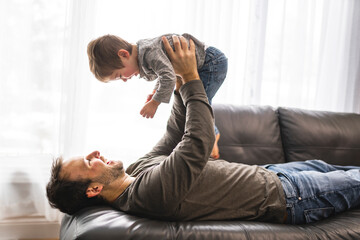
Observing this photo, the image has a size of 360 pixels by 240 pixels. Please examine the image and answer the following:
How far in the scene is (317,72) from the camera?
2.79m

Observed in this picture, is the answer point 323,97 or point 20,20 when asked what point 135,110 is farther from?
point 323,97

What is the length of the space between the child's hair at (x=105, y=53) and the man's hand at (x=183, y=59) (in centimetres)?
21

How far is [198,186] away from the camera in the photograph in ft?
4.50

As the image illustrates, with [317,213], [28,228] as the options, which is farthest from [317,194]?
[28,228]

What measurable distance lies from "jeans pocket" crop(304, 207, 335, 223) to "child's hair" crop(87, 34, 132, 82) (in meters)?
1.05

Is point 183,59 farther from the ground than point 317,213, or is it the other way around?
point 183,59

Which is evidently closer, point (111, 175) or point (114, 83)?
point (111, 175)

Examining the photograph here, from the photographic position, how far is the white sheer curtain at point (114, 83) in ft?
7.09

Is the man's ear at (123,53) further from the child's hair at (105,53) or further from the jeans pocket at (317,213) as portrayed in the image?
the jeans pocket at (317,213)

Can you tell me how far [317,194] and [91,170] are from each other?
102cm

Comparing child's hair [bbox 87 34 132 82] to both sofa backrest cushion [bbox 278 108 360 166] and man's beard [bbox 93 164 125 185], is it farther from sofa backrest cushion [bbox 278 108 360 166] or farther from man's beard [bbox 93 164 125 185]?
sofa backrest cushion [bbox 278 108 360 166]

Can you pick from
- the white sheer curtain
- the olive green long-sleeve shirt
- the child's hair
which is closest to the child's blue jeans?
the olive green long-sleeve shirt

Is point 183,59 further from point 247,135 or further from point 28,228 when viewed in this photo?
point 28,228

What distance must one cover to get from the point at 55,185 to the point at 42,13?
1.30 meters
